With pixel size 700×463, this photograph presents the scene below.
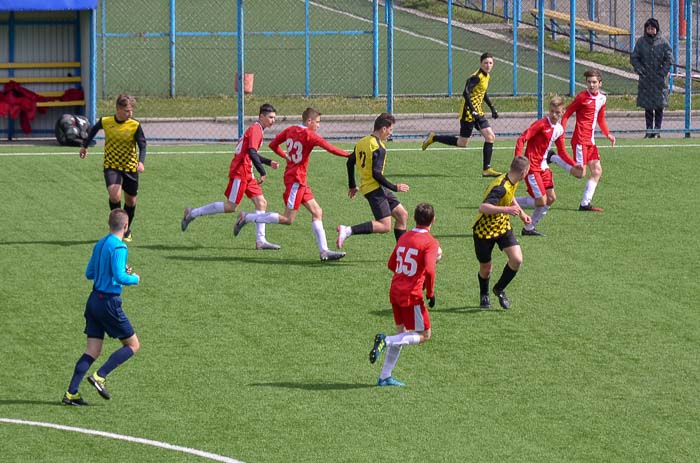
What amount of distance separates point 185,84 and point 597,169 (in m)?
18.4

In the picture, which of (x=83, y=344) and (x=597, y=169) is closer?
(x=83, y=344)

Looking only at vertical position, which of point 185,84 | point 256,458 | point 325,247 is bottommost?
point 256,458

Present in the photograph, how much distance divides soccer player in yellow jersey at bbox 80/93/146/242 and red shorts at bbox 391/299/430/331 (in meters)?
6.81

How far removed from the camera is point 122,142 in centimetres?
1942

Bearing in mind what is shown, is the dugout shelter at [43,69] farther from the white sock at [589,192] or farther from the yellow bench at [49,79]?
the white sock at [589,192]

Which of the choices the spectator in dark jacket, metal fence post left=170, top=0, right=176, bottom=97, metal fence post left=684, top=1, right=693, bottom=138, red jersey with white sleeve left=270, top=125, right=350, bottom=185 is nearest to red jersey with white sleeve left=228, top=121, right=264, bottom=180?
red jersey with white sleeve left=270, top=125, right=350, bottom=185

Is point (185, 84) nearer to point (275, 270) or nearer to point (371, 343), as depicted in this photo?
point (275, 270)

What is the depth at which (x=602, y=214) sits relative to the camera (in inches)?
875

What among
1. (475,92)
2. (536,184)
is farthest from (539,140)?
(475,92)

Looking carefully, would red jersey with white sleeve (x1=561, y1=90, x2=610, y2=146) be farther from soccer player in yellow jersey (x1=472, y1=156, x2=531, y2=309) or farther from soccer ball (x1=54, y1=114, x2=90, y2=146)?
soccer ball (x1=54, y1=114, x2=90, y2=146)

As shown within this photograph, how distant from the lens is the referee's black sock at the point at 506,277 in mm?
16266

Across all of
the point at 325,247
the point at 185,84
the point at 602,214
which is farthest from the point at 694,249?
the point at 185,84

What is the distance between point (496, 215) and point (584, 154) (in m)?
6.56

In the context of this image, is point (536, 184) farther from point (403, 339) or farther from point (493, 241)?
point (403, 339)
